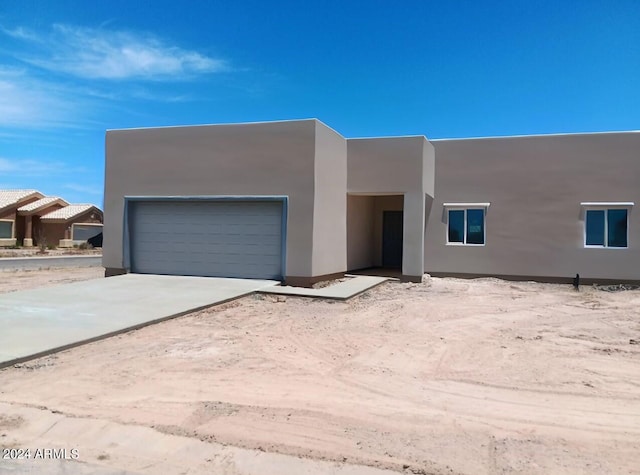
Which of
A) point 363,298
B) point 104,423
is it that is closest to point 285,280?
point 363,298

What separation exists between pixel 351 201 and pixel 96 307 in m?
9.54

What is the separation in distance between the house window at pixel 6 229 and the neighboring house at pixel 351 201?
1406 inches

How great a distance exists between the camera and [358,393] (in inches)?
225

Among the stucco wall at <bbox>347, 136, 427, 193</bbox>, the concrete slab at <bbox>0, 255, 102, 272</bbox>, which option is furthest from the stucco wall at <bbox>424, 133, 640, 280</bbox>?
the concrete slab at <bbox>0, 255, 102, 272</bbox>

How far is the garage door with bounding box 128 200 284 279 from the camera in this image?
47.5ft

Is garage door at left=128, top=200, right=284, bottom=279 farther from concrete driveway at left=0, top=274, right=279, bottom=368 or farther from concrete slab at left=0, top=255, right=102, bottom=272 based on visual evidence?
concrete slab at left=0, top=255, right=102, bottom=272

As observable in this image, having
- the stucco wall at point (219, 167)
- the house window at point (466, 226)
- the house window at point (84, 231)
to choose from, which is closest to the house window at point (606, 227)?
the house window at point (466, 226)

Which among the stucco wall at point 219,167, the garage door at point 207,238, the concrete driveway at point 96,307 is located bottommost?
the concrete driveway at point 96,307

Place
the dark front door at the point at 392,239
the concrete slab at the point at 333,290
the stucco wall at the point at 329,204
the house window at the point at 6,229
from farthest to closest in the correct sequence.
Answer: the house window at the point at 6,229
the dark front door at the point at 392,239
the stucco wall at the point at 329,204
the concrete slab at the point at 333,290

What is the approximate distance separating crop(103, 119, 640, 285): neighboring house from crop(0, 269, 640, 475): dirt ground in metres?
4.92

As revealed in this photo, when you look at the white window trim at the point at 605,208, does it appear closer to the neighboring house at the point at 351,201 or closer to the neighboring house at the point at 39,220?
the neighboring house at the point at 351,201

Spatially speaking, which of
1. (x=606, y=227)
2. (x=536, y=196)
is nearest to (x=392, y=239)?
(x=536, y=196)

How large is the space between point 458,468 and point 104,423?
3144 millimetres

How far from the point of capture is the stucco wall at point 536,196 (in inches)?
634
